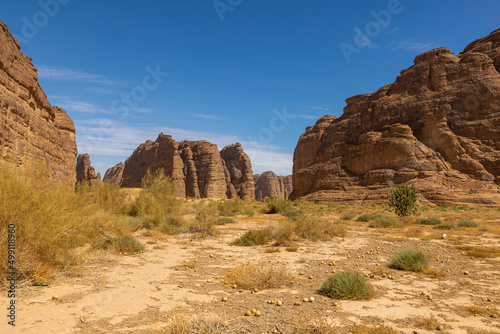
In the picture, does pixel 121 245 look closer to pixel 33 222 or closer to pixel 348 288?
pixel 33 222

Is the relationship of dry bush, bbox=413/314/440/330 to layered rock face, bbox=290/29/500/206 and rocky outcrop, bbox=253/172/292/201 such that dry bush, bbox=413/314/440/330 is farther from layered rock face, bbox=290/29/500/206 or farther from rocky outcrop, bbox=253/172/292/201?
rocky outcrop, bbox=253/172/292/201

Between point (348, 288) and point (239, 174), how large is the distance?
92.9 m

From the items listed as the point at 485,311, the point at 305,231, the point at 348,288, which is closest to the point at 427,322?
the point at 485,311

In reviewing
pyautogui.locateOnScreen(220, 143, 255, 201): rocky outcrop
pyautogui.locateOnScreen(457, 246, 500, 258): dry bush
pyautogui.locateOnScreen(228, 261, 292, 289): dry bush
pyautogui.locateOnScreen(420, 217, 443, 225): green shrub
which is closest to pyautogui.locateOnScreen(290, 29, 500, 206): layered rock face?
pyautogui.locateOnScreen(420, 217, 443, 225): green shrub

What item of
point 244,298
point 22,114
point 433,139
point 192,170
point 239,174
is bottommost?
point 244,298

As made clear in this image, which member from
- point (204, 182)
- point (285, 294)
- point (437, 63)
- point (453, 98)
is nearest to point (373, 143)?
point (453, 98)

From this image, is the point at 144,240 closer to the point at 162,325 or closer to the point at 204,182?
the point at 162,325

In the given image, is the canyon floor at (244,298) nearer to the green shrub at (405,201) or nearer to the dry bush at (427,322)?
the dry bush at (427,322)

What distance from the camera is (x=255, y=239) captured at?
10.5 meters

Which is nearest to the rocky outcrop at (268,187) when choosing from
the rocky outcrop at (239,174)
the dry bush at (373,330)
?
the rocky outcrop at (239,174)

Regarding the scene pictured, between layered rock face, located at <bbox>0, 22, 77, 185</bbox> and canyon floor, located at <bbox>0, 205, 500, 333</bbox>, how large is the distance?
481 cm

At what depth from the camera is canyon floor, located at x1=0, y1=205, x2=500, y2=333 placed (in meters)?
3.80

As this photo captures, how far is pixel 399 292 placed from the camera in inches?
213

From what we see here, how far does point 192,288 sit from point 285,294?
5.81 ft
